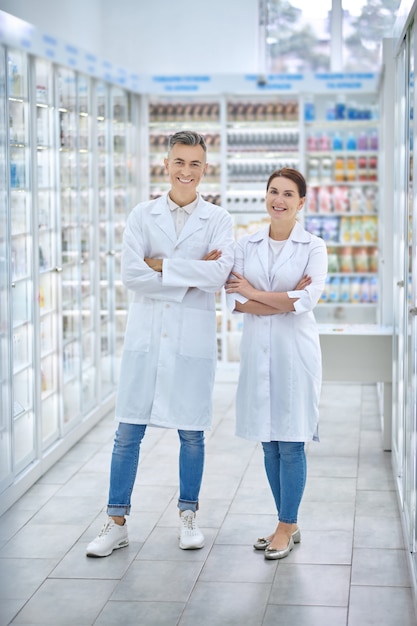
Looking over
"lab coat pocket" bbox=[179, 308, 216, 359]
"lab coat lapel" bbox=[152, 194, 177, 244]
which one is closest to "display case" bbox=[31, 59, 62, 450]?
"lab coat lapel" bbox=[152, 194, 177, 244]

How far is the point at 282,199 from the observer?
15.7ft

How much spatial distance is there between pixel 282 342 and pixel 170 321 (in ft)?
1.74

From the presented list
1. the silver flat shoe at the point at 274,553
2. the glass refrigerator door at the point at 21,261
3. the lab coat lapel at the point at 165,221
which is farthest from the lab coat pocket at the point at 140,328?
the glass refrigerator door at the point at 21,261

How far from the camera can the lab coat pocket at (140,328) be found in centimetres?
489

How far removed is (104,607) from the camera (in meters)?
4.21

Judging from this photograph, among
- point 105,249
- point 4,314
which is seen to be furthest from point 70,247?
point 4,314

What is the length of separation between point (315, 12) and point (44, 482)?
734 cm

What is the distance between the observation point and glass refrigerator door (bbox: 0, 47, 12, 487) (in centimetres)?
554

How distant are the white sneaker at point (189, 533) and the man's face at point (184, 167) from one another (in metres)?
1.53

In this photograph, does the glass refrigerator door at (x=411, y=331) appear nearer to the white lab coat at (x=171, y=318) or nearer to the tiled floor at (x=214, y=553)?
the tiled floor at (x=214, y=553)

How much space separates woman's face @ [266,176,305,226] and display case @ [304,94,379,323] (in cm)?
553

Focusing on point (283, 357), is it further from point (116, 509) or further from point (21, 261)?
point (21, 261)

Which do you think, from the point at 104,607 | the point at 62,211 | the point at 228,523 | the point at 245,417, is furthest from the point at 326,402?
the point at 104,607

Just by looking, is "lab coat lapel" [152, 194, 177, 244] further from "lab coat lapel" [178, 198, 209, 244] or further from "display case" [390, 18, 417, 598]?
"display case" [390, 18, 417, 598]
